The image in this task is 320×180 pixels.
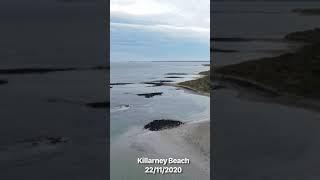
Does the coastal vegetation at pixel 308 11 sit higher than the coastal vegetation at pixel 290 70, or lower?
higher

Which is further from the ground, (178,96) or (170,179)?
(178,96)

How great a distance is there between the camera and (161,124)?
8.81ft

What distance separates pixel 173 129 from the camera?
271cm

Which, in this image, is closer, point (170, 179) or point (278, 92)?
point (170, 179)

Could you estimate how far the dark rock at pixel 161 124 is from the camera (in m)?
2.67
